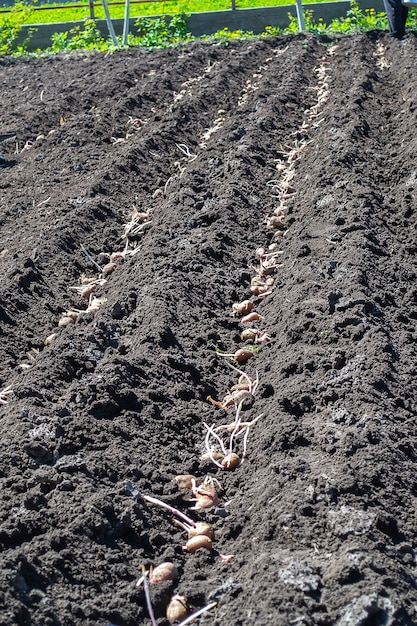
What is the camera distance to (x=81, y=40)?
17.4 metres

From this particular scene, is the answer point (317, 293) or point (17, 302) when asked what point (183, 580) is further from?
point (17, 302)

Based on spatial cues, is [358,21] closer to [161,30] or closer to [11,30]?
[161,30]

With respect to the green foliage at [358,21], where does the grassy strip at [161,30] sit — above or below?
above

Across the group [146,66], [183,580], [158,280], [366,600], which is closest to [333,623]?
[366,600]

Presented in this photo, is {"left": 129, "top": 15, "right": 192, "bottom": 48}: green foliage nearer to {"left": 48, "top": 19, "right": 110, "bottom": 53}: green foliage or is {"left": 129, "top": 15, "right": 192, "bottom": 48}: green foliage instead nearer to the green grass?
the green grass

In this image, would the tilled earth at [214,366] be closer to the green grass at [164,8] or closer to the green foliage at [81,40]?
the green foliage at [81,40]

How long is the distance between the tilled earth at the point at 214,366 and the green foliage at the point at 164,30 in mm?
7615

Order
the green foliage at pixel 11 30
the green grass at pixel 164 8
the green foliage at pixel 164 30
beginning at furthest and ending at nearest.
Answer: the green grass at pixel 164 8 → the green foliage at pixel 11 30 → the green foliage at pixel 164 30

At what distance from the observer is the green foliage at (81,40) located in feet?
56.1

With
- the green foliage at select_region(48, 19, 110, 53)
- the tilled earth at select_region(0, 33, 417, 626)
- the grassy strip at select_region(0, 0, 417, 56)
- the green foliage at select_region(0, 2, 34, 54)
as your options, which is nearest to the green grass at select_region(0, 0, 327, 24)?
the grassy strip at select_region(0, 0, 417, 56)

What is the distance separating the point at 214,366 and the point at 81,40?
561 inches

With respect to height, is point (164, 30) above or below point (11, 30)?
below

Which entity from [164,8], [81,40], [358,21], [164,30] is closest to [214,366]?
[164,30]

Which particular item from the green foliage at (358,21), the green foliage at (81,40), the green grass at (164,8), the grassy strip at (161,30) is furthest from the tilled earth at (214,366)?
the green grass at (164,8)
